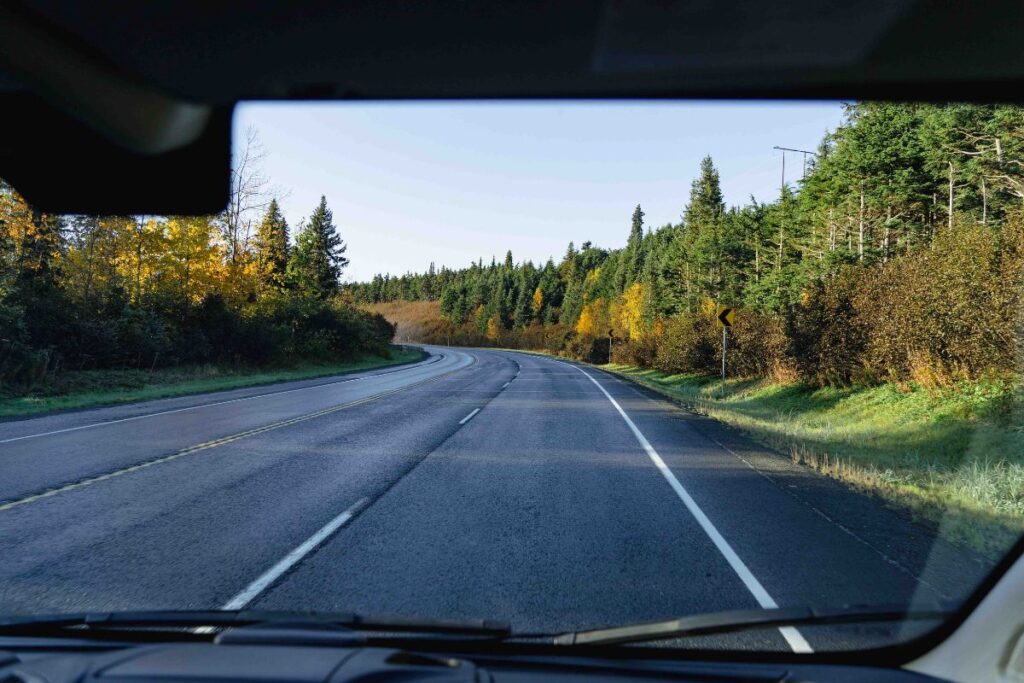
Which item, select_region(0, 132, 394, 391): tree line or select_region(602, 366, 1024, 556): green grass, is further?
select_region(0, 132, 394, 391): tree line

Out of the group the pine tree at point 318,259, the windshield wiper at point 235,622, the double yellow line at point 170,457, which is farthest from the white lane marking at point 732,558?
the pine tree at point 318,259

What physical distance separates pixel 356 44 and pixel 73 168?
1613mm

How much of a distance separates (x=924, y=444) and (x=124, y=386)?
21.6m

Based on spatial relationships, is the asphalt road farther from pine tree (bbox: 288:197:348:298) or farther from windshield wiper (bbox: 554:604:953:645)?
pine tree (bbox: 288:197:348:298)

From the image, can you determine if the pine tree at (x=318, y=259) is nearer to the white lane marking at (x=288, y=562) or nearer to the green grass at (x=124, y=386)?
the green grass at (x=124, y=386)

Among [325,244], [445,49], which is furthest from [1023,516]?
[325,244]

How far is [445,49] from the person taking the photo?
3873 millimetres

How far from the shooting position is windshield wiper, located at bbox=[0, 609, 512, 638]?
2928mm

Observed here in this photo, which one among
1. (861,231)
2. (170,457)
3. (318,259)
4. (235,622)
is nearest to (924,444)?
(170,457)

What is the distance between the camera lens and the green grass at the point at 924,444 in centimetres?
701

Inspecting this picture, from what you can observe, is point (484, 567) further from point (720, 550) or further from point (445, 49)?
point (445, 49)

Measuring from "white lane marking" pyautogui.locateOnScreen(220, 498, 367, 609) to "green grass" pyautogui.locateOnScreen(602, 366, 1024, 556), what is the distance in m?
5.17

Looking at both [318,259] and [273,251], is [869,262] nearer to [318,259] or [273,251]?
[273,251]

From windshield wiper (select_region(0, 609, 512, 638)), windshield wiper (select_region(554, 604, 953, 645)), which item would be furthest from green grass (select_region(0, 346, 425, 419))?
windshield wiper (select_region(554, 604, 953, 645))
